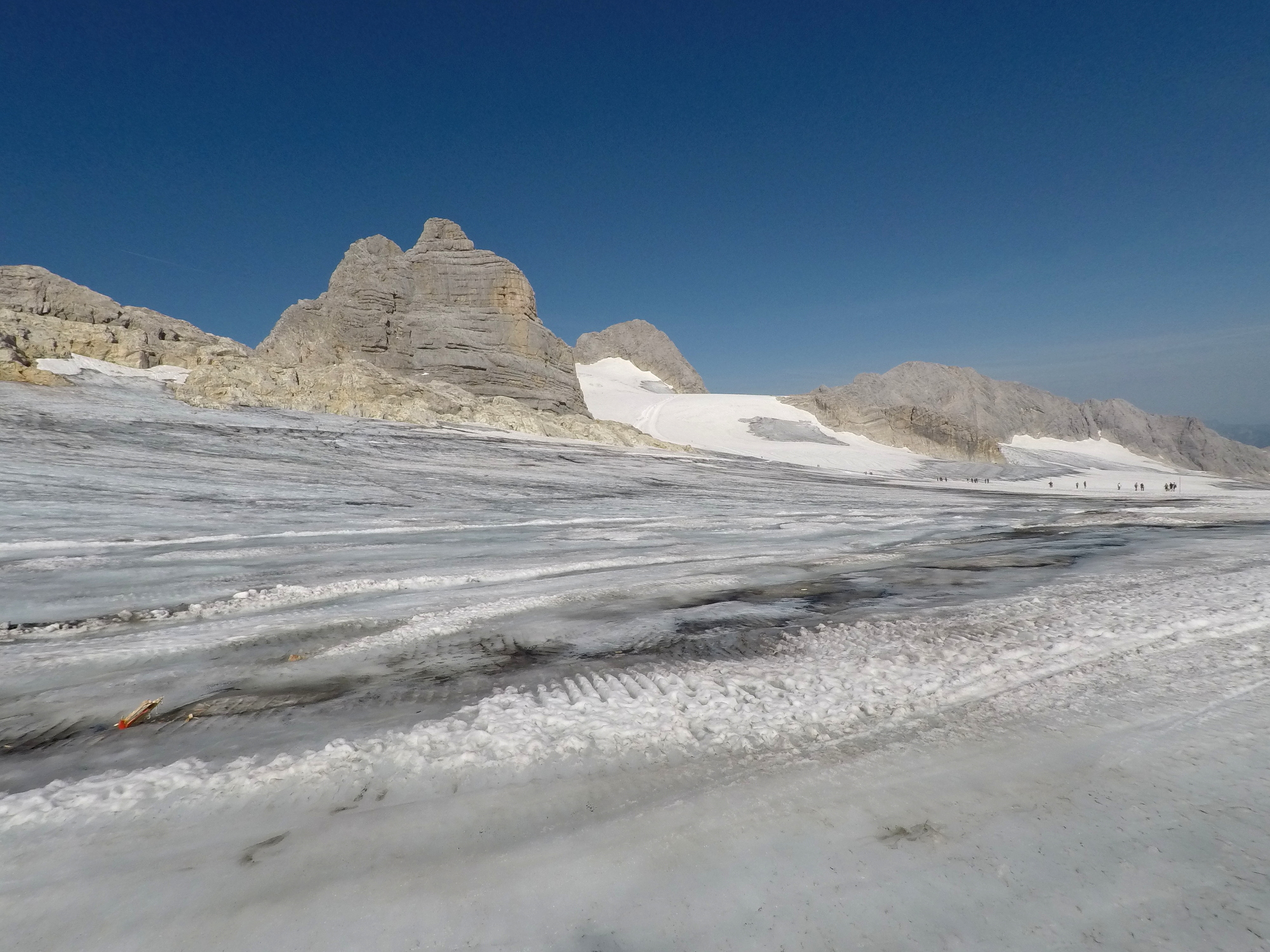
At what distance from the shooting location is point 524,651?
11.1 feet

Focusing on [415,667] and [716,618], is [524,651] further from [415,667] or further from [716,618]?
[716,618]

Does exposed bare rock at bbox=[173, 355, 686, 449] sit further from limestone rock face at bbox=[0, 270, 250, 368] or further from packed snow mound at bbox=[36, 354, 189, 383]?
limestone rock face at bbox=[0, 270, 250, 368]

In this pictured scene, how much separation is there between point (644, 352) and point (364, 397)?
57.8 metres

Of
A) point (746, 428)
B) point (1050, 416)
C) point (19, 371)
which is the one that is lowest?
point (19, 371)

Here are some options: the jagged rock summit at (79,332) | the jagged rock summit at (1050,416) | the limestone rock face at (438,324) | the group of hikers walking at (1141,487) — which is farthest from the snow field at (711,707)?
the jagged rock summit at (1050,416)

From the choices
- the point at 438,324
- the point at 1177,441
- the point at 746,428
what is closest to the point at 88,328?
the point at 438,324

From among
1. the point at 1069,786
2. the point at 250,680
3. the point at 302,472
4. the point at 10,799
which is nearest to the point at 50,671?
the point at 250,680

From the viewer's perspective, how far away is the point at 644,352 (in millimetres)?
79062

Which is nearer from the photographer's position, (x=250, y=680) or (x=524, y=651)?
(x=250, y=680)

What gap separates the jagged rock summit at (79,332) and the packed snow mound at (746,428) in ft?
90.8

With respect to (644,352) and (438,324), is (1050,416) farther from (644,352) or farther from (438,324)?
(438,324)

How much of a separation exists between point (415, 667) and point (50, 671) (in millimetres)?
1924

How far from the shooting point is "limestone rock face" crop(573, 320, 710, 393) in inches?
Result: 3039

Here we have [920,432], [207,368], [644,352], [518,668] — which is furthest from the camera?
[644,352]
